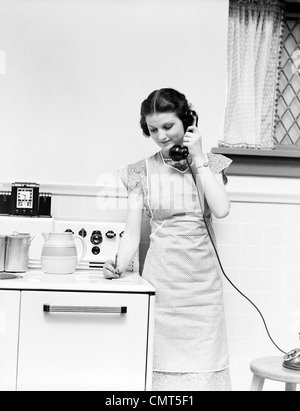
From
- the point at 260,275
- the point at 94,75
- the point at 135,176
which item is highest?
the point at 94,75

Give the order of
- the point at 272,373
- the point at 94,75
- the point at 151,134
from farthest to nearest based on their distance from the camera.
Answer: the point at 94,75
the point at 151,134
the point at 272,373

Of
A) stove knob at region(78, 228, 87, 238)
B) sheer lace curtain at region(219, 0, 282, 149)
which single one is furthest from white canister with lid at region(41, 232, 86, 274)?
sheer lace curtain at region(219, 0, 282, 149)

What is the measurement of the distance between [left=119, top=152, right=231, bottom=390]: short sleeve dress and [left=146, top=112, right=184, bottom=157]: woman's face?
8 cm

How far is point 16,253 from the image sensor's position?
5.21ft

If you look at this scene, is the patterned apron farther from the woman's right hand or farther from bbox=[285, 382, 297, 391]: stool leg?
bbox=[285, 382, 297, 391]: stool leg

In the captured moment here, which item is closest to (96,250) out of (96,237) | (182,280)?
(96,237)

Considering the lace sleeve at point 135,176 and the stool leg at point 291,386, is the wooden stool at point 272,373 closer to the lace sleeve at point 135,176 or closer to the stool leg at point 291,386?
the stool leg at point 291,386

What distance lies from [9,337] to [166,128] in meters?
0.67

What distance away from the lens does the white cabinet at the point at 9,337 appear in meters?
1.32

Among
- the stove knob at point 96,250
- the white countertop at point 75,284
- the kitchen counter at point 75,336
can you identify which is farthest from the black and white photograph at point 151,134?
the kitchen counter at point 75,336

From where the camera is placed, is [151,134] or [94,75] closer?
[151,134]

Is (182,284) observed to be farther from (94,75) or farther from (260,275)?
(94,75)

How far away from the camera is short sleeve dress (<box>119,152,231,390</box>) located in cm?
152
